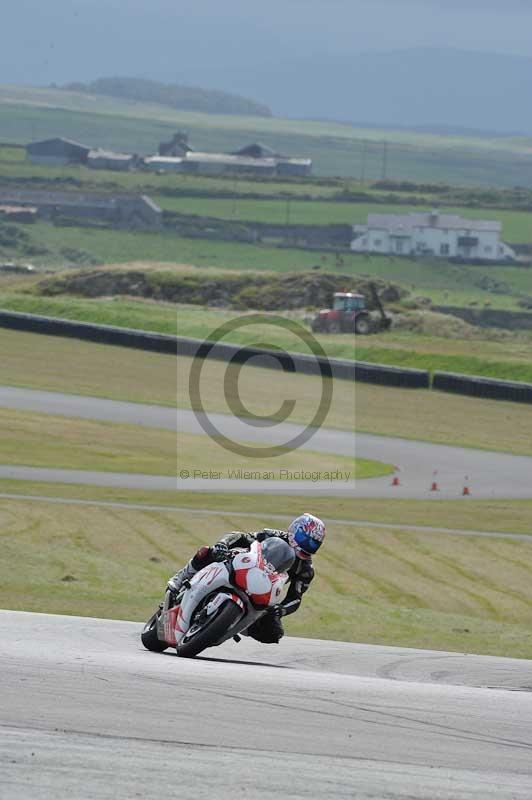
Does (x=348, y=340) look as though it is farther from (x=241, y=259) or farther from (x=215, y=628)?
(x=241, y=259)

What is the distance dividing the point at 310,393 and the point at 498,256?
347ft

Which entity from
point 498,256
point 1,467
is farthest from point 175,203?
point 1,467

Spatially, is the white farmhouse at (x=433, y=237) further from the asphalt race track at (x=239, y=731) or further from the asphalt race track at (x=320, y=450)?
the asphalt race track at (x=239, y=731)

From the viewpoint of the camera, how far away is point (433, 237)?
150750 millimetres

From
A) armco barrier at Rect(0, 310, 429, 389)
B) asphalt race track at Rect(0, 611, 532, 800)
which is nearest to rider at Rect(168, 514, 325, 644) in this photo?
asphalt race track at Rect(0, 611, 532, 800)

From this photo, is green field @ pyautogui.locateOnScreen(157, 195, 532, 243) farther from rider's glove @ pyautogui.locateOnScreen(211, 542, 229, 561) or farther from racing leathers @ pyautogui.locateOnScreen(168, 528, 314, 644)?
rider's glove @ pyautogui.locateOnScreen(211, 542, 229, 561)

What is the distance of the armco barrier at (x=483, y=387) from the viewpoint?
49.0m

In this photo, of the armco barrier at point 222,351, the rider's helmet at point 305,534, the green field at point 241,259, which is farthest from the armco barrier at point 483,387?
the green field at point 241,259

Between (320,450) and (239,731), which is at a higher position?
(239,731)

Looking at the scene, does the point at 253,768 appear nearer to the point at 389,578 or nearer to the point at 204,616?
the point at 204,616

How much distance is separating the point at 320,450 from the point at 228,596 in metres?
27.3

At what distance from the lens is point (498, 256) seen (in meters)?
151

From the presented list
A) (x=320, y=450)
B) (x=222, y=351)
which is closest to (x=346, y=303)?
(x=222, y=351)

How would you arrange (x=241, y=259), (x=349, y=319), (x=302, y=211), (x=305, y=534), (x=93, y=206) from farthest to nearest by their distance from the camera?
(x=302, y=211) → (x=93, y=206) → (x=241, y=259) → (x=349, y=319) → (x=305, y=534)
